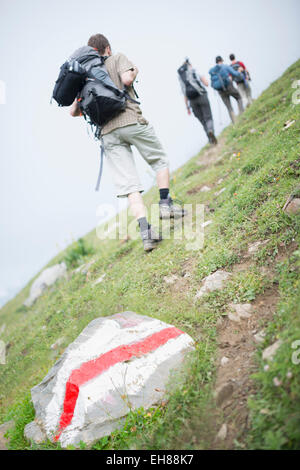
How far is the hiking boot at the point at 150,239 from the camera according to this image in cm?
463

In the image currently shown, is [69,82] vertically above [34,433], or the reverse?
[69,82]

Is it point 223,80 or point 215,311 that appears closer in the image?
point 215,311

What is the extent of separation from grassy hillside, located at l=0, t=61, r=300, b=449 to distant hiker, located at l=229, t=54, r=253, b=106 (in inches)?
335

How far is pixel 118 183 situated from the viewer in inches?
182

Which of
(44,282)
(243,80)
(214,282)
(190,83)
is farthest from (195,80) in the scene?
(44,282)

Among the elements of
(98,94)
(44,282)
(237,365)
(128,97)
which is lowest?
(44,282)

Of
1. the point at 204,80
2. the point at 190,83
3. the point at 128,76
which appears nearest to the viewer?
the point at 128,76

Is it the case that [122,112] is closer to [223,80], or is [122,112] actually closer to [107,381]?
[107,381]

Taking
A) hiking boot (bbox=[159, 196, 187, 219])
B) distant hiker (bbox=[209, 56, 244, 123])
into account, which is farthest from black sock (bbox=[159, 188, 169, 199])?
distant hiker (bbox=[209, 56, 244, 123])

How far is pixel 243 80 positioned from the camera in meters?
12.9

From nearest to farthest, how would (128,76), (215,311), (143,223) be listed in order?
(215,311) → (128,76) → (143,223)

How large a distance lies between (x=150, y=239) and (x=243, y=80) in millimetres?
11400

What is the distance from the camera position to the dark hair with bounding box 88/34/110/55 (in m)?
4.53
